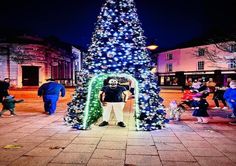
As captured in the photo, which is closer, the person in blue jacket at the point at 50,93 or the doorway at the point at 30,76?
the person in blue jacket at the point at 50,93

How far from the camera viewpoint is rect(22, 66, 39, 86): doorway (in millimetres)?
37969

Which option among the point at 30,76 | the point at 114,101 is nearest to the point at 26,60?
the point at 30,76

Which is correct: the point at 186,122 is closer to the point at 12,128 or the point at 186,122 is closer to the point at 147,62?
the point at 147,62

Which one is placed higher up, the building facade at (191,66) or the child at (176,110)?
the building facade at (191,66)

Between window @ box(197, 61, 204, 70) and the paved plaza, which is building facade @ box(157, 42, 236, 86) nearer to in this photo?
window @ box(197, 61, 204, 70)

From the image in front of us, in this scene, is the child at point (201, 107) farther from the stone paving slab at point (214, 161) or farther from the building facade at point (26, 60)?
the building facade at point (26, 60)

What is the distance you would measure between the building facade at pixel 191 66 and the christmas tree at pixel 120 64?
28.7 m

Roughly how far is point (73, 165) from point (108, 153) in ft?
3.38

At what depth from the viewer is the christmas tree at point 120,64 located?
8.85 m

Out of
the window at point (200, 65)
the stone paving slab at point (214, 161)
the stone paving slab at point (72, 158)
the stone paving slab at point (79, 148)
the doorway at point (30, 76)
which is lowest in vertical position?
the stone paving slab at point (214, 161)

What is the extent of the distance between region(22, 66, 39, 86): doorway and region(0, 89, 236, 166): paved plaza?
97.5 feet

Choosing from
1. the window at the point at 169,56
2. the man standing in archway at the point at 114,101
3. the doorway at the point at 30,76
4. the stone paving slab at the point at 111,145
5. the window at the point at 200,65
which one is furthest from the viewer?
the window at the point at 169,56

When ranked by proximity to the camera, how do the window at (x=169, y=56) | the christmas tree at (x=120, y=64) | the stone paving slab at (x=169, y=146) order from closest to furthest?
1. the stone paving slab at (x=169, y=146)
2. the christmas tree at (x=120, y=64)
3. the window at (x=169, y=56)

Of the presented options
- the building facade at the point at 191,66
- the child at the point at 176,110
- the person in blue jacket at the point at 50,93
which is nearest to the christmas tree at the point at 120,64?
the child at the point at 176,110
